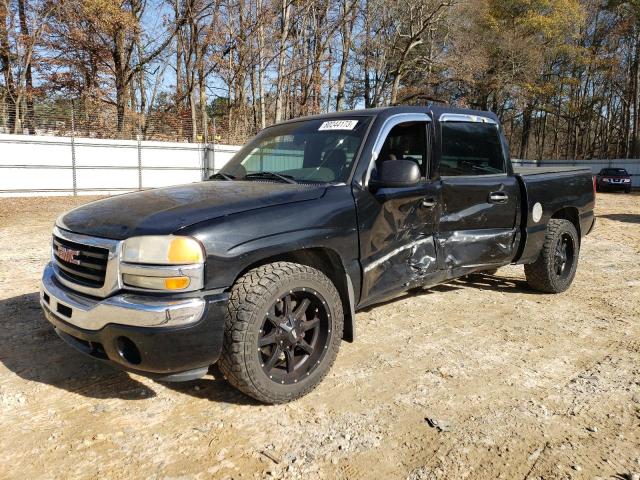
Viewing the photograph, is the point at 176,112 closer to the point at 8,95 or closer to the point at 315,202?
the point at 8,95

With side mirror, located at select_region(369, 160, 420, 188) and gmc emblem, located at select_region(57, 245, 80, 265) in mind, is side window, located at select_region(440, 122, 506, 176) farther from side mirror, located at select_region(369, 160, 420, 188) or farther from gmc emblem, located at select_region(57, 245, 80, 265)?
gmc emblem, located at select_region(57, 245, 80, 265)

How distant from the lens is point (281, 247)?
2.76m

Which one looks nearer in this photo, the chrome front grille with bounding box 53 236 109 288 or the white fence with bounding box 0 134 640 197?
the chrome front grille with bounding box 53 236 109 288

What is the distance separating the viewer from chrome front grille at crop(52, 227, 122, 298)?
2537mm

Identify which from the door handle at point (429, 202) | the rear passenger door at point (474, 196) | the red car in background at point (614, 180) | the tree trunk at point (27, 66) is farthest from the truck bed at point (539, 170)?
the red car in background at point (614, 180)

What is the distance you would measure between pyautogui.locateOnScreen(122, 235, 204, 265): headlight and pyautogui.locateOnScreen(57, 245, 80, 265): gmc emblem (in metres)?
A: 0.49

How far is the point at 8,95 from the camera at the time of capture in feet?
75.2

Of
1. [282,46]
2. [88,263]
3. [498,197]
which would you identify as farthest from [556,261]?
[282,46]

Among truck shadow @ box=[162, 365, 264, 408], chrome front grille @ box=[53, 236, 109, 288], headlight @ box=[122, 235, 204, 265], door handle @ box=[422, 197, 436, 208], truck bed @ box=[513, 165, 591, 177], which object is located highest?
truck bed @ box=[513, 165, 591, 177]

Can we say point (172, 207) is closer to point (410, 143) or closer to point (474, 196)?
point (410, 143)

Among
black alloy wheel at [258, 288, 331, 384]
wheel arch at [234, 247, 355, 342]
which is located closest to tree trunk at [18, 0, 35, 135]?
wheel arch at [234, 247, 355, 342]

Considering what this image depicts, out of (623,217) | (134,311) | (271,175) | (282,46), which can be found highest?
(282,46)

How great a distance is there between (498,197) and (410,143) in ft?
3.58

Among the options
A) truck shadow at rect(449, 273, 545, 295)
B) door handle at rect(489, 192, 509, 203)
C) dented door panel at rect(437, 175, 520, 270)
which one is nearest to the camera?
dented door panel at rect(437, 175, 520, 270)
